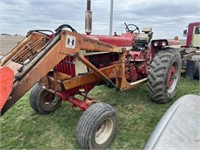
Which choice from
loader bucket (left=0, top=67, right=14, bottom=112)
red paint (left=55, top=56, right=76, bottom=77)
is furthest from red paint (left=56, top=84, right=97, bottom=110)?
loader bucket (left=0, top=67, right=14, bottom=112)

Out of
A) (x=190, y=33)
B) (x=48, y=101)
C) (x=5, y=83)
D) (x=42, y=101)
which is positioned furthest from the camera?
(x=190, y=33)

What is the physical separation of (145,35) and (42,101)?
8.43 feet

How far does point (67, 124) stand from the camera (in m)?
3.64

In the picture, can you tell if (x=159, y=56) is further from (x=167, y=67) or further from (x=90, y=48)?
(x=90, y=48)

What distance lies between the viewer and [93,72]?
11.7 feet

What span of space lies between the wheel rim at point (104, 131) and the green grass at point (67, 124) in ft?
0.49

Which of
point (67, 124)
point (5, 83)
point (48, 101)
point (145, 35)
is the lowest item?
point (67, 124)

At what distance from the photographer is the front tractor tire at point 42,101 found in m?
3.89

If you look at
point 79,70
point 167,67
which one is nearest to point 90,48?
point 79,70

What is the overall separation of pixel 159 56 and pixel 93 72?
4.64 feet

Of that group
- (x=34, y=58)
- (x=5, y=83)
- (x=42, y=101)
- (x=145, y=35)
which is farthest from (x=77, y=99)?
(x=145, y=35)

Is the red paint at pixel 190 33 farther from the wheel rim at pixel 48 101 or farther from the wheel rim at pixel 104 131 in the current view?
the wheel rim at pixel 104 131

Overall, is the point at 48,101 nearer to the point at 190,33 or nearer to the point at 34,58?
the point at 34,58

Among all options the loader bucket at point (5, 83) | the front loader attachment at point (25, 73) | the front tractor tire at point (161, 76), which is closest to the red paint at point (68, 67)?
the front loader attachment at point (25, 73)
